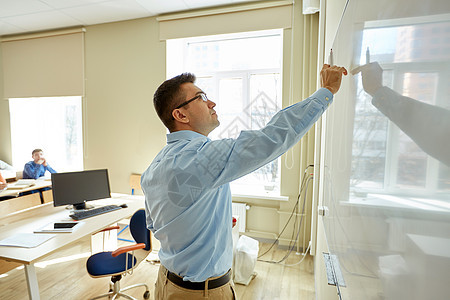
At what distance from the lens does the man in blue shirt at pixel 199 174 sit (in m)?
0.76

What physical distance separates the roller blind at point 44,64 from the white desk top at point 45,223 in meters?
2.32

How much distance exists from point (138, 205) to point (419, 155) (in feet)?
9.18

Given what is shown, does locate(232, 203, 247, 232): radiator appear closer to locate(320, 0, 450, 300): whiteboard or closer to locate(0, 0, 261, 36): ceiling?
locate(0, 0, 261, 36): ceiling

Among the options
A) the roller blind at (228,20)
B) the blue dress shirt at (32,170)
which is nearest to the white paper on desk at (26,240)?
the blue dress shirt at (32,170)

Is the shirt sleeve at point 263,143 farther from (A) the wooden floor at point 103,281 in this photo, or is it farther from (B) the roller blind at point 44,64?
(B) the roller blind at point 44,64

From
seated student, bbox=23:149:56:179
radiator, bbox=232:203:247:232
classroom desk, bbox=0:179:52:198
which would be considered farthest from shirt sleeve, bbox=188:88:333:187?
seated student, bbox=23:149:56:179

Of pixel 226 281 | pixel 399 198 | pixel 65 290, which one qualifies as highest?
pixel 399 198

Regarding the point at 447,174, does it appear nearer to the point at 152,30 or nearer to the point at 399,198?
the point at 399,198

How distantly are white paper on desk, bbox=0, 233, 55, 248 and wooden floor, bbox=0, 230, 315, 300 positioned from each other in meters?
0.30

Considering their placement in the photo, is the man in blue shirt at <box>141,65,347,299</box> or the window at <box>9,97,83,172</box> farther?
the window at <box>9,97,83,172</box>

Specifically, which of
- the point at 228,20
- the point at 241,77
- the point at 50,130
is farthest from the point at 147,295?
the point at 50,130

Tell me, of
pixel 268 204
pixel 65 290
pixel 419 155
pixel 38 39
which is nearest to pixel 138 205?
pixel 65 290

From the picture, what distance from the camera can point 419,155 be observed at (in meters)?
0.29

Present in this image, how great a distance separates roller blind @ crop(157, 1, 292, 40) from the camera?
3088 mm
